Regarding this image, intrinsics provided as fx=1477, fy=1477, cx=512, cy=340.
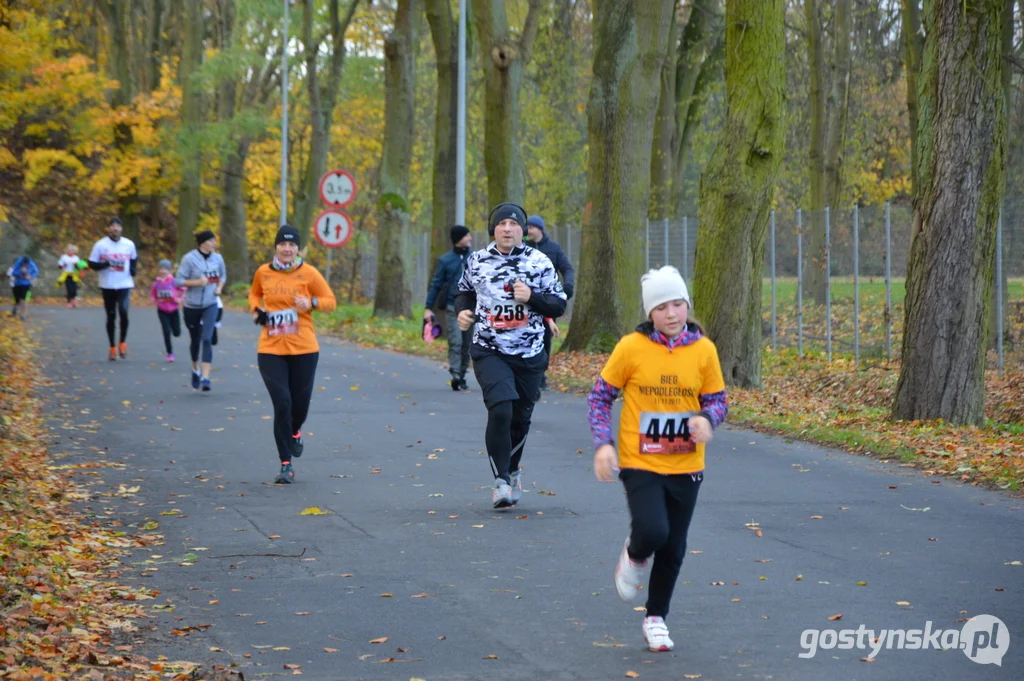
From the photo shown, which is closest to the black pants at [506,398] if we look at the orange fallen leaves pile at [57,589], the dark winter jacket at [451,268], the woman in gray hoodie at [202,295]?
the orange fallen leaves pile at [57,589]

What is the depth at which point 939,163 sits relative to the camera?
47.4 ft

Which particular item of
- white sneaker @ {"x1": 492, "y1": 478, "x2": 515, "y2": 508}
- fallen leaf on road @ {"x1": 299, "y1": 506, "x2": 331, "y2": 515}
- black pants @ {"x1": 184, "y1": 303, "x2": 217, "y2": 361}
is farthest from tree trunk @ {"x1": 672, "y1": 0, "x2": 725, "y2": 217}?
fallen leaf on road @ {"x1": 299, "y1": 506, "x2": 331, "y2": 515}

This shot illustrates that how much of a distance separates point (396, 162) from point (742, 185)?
1779 centimetres

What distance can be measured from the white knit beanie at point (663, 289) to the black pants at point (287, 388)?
17.8 feet

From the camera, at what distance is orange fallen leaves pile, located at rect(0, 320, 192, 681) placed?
5.91 m

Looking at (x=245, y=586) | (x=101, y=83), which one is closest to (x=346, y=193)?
(x=101, y=83)

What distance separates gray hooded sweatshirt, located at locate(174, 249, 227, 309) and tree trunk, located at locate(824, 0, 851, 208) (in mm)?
16500

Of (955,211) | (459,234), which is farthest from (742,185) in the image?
(955,211)

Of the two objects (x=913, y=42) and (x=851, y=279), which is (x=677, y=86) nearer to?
(x=913, y=42)

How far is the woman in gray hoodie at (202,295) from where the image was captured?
18.4 meters

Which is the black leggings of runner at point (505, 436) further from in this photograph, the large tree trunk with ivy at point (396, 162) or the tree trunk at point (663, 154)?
the large tree trunk with ivy at point (396, 162)

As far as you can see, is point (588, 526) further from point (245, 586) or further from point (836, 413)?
point (836, 413)

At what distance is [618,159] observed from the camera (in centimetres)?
2362

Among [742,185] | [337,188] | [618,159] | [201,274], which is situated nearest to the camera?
[742,185]
